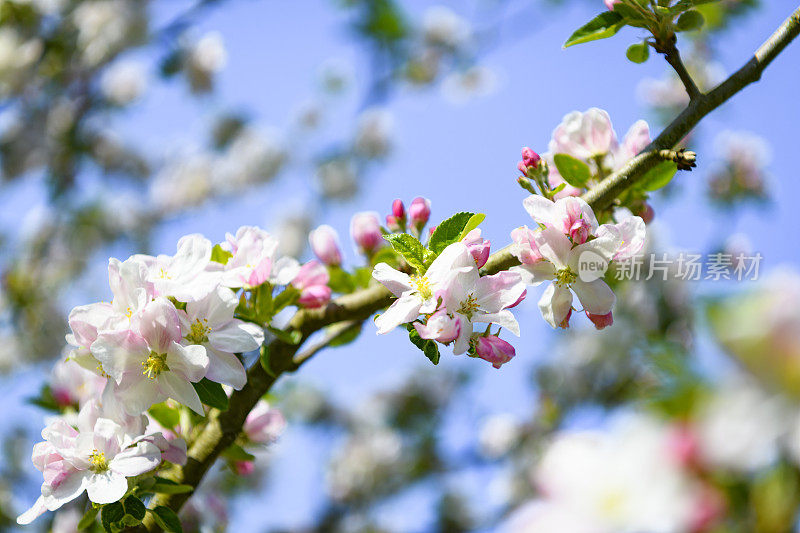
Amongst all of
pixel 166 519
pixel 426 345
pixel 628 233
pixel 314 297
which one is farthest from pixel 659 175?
pixel 166 519

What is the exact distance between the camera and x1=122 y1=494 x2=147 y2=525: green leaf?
0.97 m

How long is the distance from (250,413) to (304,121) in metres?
6.92

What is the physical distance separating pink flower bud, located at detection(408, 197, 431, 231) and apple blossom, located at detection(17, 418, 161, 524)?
594 mm

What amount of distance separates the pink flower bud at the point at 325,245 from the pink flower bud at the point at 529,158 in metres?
0.44

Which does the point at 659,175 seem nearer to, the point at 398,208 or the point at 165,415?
the point at 398,208

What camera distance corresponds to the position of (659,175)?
3.62 ft

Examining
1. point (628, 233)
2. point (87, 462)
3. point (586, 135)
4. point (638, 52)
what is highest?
point (638, 52)

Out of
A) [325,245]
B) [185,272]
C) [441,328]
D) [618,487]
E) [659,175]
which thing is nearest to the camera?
[618,487]

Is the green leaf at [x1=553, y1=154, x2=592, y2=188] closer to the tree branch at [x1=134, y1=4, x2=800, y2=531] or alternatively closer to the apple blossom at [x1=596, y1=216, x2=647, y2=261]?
the tree branch at [x1=134, y1=4, x2=800, y2=531]

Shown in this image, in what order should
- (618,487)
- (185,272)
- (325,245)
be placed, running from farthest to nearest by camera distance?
(325,245), (185,272), (618,487)

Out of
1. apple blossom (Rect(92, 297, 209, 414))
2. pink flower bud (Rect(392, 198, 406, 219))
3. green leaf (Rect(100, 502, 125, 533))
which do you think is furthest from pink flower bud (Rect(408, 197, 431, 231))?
green leaf (Rect(100, 502, 125, 533))

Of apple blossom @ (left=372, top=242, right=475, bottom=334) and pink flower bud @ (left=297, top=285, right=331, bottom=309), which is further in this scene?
pink flower bud @ (left=297, top=285, right=331, bottom=309)

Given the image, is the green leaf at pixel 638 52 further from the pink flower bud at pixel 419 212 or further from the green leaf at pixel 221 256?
the green leaf at pixel 221 256

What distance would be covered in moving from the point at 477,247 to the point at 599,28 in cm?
49
